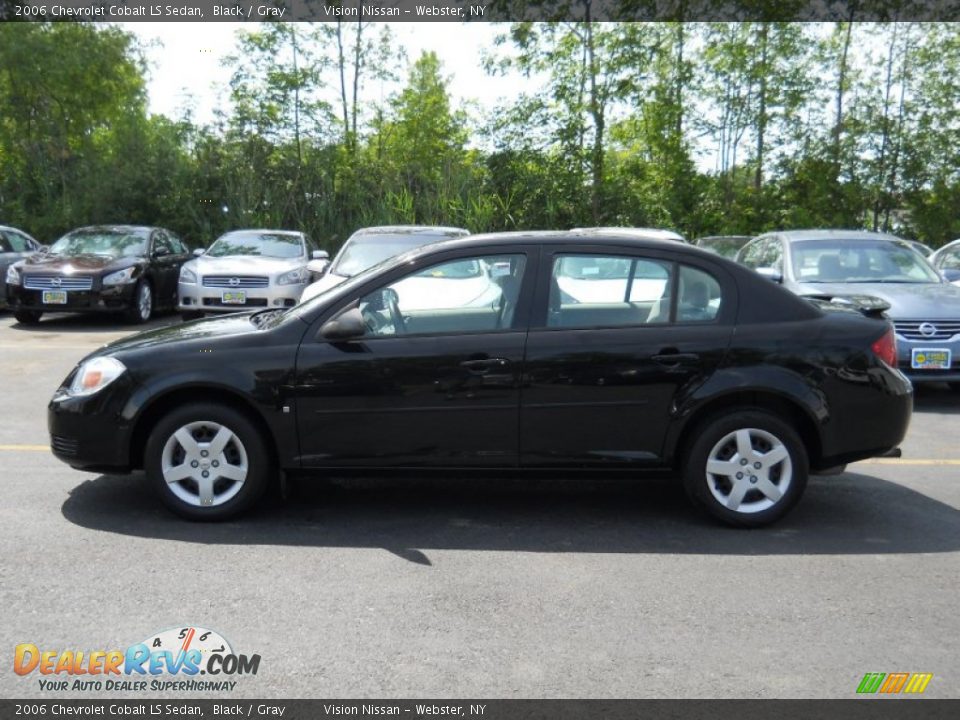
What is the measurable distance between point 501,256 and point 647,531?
1.67 meters

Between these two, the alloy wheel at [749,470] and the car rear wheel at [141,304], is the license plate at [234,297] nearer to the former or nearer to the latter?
the car rear wheel at [141,304]

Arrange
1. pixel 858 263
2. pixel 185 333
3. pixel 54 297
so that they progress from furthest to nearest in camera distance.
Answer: pixel 54 297
pixel 858 263
pixel 185 333

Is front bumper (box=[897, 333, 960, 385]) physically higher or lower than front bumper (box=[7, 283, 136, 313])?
lower

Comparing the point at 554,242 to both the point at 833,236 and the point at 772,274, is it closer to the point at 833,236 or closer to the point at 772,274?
the point at 772,274

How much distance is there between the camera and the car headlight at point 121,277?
1420 cm

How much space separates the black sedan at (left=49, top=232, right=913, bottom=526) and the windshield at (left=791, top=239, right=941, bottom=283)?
4.97 meters

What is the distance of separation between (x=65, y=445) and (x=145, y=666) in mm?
2134

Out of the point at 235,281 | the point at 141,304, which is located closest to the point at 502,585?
the point at 235,281

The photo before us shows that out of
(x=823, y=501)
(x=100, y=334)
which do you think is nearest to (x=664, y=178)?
(x=100, y=334)

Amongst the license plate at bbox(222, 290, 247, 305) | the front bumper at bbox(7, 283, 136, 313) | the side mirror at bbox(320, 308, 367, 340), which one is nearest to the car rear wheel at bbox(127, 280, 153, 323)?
the front bumper at bbox(7, 283, 136, 313)

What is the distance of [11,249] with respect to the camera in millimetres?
16469

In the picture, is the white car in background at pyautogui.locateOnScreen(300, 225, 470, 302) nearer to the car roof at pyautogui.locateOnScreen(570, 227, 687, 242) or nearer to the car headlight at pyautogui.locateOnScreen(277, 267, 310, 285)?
the car headlight at pyautogui.locateOnScreen(277, 267, 310, 285)

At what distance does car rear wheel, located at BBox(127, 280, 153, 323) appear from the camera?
14.7 meters

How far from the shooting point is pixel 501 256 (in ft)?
17.9
